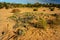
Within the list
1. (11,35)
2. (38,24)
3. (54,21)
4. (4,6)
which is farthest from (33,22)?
(4,6)

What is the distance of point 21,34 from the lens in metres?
12.2

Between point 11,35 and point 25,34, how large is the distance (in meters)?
1.08

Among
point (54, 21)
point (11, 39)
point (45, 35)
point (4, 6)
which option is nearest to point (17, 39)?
point (11, 39)

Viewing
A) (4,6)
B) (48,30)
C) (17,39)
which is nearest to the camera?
(17,39)

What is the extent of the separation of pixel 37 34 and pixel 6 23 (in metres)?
3.58

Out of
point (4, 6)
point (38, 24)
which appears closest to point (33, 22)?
point (38, 24)

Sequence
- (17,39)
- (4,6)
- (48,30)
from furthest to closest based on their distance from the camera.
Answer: (4,6)
(48,30)
(17,39)

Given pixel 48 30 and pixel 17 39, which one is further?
pixel 48 30

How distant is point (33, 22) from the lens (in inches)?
563

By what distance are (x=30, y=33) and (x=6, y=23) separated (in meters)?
3.03

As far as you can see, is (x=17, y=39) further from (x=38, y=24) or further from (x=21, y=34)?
(x=38, y=24)

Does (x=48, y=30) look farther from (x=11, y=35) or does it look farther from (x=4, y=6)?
(x=4, y=6)

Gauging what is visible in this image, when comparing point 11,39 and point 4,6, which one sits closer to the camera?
point 11,39

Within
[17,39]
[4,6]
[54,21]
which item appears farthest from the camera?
[4,6]
